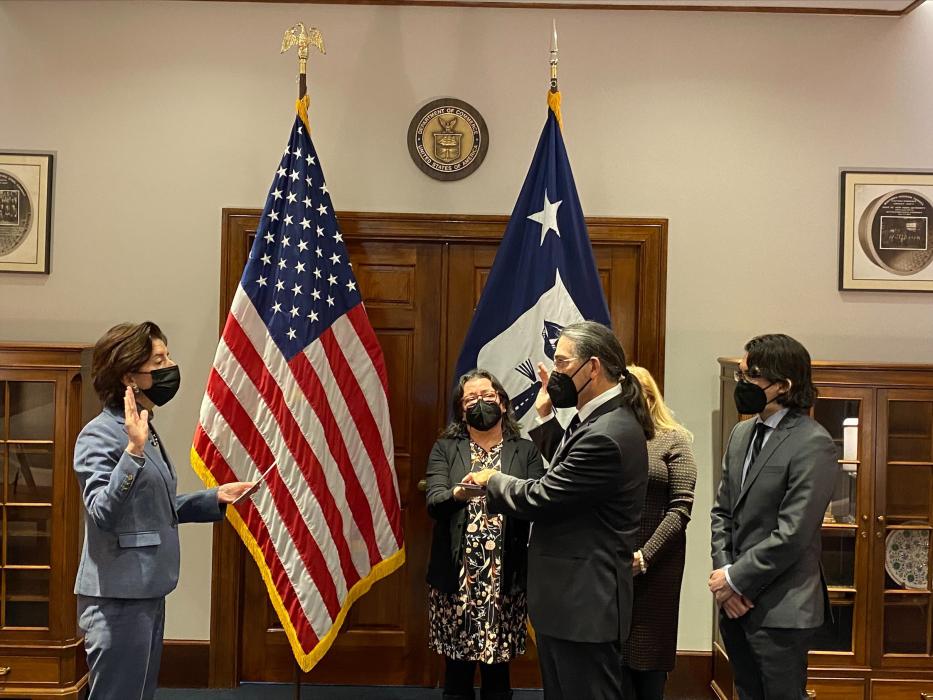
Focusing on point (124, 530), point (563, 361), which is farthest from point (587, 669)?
point (124, 530)

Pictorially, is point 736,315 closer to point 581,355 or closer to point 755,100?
point 755,100

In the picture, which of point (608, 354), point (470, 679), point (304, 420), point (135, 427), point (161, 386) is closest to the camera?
point (135, 427)

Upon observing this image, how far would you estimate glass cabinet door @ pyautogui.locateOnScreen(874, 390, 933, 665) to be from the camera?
354cm

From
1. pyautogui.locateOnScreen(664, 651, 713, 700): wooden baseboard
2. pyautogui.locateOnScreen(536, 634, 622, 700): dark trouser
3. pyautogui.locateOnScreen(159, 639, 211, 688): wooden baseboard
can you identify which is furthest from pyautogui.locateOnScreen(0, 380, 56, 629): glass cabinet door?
pyautogui.locateOnScreen(664, 651, 713, 700): wooden baseboard

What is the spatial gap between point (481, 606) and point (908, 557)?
186 centimetres

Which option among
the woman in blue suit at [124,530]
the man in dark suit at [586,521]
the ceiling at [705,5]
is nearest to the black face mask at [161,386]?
the woman in blue suit at [124,530]

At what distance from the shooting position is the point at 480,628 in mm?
3084

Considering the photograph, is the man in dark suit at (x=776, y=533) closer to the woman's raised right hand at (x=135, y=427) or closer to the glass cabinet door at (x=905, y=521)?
the glass cabinet door at (x=905, y=521)

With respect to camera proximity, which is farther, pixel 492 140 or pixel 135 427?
pixel 492 140

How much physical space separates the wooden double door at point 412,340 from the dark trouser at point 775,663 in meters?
1.53

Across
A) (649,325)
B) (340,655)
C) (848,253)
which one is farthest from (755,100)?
(340,655)

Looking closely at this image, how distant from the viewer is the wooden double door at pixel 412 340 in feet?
12.8

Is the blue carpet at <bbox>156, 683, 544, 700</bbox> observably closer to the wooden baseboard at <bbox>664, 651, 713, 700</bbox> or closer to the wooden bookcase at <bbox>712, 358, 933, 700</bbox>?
the wooden baseboard at <bbox>664, 651, 713, 700</bbox>

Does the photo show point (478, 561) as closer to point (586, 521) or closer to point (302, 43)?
point (586, 521)
